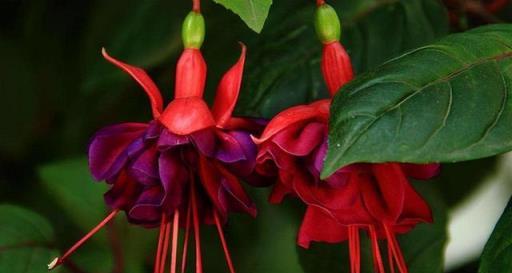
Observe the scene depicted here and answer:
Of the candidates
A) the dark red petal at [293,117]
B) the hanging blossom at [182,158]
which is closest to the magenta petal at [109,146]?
the hanging blossom at [182,158]

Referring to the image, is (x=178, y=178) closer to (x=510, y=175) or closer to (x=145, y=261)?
(x=145, y=261)

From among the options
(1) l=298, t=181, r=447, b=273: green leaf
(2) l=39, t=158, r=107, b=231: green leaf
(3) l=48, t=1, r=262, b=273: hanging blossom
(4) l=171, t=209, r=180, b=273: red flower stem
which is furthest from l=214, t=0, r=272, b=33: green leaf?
(2) l=39, t=158, r=107, b=231: green leaf

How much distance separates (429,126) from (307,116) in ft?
0.40

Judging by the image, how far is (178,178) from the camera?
0.69 meters

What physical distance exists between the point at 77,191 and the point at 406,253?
1.17ft

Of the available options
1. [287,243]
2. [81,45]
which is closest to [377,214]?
[287,243]

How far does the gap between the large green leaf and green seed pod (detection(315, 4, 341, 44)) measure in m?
0.17

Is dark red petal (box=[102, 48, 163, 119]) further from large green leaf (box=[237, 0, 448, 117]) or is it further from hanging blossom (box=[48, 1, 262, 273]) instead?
large green leaf (box=[237, 0, 448, 117])

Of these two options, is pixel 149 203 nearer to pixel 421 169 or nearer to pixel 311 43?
pixel 421 169

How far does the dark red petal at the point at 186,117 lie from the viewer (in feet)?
2.23

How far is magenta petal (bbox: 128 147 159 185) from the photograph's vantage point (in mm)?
679

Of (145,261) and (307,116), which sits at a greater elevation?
(307,116)

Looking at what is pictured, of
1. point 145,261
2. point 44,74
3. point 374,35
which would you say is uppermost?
point 374,35

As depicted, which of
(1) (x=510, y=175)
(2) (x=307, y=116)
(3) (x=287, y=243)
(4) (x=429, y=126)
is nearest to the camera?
(4) (x=429, y=126)
